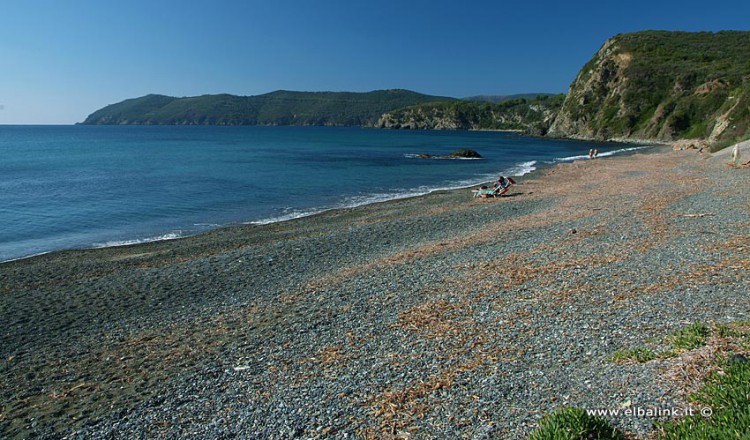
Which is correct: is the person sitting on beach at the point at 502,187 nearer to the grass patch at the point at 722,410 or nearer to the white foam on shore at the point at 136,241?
the white foam on shore at the point at 136,241

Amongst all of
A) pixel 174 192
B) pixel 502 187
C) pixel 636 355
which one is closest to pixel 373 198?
pixel 502 187

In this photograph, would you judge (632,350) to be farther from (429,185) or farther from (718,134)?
(718,134)

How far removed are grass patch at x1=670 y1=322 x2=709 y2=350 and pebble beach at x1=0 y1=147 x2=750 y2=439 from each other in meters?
0.39

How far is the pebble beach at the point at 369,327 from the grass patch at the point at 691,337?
390 millimetres

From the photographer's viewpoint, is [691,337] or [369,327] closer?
[691,337]

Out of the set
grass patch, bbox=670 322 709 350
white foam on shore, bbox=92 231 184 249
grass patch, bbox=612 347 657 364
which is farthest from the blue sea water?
grass patch, bbox=670 322 709 350

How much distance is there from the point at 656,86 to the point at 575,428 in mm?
118138

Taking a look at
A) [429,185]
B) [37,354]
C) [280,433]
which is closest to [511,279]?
[280,433]

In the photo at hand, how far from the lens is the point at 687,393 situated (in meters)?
5.08

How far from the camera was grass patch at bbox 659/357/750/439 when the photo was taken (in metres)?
4.05

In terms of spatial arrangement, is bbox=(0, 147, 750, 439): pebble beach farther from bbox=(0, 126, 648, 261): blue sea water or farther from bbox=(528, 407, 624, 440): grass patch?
bbox=(0, 126, 648, 261): blue sea water

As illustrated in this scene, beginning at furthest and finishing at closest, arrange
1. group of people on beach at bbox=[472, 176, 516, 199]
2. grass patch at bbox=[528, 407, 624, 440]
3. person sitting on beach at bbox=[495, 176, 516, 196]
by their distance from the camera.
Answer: person sitting on beach at bbox=[495, 176, 516, 196]
group of people on beach at bbox=[472, 176, 516, 199]
grass patch at bbox=[528, 407, 624, 440]

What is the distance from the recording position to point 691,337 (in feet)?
20.9

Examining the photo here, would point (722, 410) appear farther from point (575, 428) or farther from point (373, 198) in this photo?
point (373, 198)
